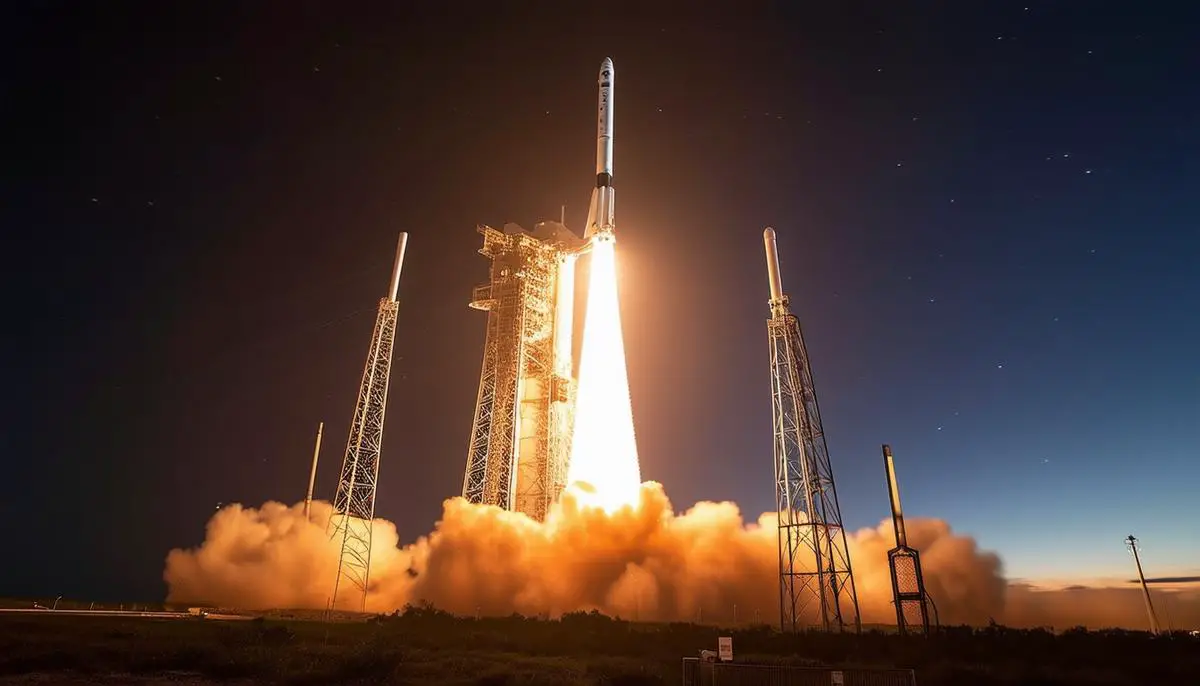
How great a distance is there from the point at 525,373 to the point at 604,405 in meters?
11.2

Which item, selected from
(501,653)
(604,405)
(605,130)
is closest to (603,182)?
(605,130)

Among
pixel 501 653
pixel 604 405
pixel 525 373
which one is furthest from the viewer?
pixel 525 373

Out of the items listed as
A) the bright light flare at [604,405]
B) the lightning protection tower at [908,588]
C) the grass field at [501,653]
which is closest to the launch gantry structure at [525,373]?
the bright light flare at [604,405]

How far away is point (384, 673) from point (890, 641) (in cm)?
2373

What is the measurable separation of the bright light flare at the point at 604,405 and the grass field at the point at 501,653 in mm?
8980

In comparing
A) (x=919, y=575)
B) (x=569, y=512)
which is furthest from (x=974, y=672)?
(x=569, y=512)

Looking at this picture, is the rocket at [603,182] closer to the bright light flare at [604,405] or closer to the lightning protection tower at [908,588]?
the bright light flare at [604,405]

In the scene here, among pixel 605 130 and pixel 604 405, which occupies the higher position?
pixel 605 130

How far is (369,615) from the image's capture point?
46.6 meters

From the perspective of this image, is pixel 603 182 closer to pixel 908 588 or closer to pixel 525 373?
pixel 525 373

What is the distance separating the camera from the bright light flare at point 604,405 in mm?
45875

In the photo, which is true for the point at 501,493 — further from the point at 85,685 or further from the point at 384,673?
the point at 85,685

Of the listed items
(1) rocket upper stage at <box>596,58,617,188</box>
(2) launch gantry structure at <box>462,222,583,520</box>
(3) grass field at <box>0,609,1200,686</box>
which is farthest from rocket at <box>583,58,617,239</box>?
(3) grass field at <box>0,609,1200,686</box>

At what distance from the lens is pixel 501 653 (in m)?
30.8
